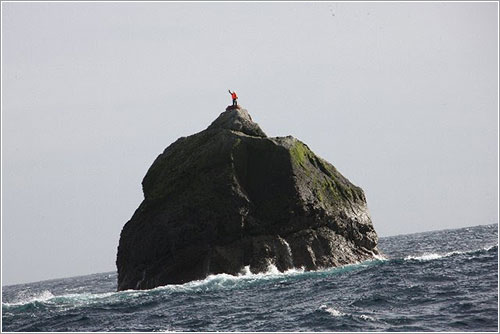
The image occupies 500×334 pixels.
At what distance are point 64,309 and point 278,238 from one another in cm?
1328

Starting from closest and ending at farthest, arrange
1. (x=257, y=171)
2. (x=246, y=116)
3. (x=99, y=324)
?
(x=99, y=324) → (x=257, y=171) → (x=246, y=116)

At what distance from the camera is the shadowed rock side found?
1575 inches

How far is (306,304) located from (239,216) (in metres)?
12.5

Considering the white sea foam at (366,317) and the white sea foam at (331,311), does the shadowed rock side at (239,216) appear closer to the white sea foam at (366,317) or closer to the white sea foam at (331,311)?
the white sea foam at (331,311)

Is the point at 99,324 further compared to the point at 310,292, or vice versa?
the point at 310,292

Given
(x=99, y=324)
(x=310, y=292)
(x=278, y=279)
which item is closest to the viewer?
(x=99, y=324)

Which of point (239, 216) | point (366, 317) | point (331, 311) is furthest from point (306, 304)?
point (239, 216)

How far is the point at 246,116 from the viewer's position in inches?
1884

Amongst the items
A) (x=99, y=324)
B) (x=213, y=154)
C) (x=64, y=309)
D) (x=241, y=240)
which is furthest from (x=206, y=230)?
(x=99, y=324)

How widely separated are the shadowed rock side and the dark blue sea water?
6.12ft

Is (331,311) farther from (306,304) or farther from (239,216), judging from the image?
(239,216)

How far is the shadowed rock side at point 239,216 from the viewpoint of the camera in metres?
40.0

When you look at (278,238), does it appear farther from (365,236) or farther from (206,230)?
(365,236)

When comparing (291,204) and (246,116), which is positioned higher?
(246,116)
